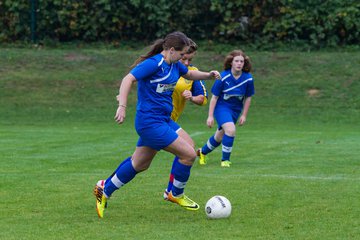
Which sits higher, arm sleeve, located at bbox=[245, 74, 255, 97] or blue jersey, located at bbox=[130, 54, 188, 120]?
blue jersey, located at bbox=[130, 54, 188, 120]

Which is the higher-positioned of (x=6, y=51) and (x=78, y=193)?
(x=78, y=193)

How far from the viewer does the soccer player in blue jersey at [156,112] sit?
8.62 metres

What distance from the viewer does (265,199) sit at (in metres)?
9.71

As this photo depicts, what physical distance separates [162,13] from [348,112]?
7492mm

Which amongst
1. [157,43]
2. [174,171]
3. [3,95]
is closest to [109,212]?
[174,171]

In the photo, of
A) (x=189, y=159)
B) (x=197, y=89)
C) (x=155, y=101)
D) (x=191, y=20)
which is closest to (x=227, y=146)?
(x=197, y=89)

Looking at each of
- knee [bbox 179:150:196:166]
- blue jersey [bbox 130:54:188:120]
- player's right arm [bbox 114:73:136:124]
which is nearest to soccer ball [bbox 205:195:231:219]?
knee [bbox 179:150:196:166]

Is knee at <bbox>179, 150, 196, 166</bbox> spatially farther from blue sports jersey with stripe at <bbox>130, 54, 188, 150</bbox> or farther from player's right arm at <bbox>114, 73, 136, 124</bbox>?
player's right arm at <bbox>114, 73, 136, 124</bbox>

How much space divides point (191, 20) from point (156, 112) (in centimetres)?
2008

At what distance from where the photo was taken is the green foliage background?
27672 mm

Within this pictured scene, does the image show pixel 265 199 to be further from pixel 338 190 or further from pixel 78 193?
pixel 78 193

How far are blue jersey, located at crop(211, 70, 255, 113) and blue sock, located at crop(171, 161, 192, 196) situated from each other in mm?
4663

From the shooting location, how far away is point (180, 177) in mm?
9055

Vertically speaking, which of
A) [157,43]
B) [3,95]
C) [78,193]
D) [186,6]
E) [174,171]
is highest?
[157,43]
